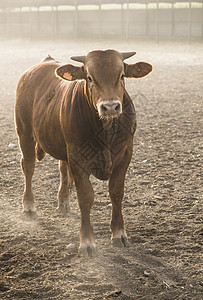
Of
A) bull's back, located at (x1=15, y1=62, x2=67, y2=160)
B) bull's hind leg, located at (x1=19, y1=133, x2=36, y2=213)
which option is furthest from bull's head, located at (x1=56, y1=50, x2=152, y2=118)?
bull's hind leg, located at (x1=19, y1=133, x2=36, y2=213)

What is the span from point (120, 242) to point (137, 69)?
1.52 metres

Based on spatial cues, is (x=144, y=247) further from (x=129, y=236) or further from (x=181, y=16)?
(x=181, y=16)

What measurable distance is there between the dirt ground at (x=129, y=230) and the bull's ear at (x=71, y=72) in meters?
1.47

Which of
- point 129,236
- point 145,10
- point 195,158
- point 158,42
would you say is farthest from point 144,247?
point 145,10

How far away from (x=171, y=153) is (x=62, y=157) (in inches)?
111

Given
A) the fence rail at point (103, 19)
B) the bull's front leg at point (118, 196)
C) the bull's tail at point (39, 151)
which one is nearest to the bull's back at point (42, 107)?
the bull's tail at point (39, 151)

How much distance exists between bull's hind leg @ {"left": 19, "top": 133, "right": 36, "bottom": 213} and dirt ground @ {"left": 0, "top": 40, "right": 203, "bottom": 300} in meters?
0.13

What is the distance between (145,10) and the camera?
24.6 meters

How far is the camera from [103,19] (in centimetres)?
2602

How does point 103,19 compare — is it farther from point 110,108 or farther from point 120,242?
point 110,108

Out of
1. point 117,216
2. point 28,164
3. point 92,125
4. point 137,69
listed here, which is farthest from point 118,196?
point 28,164

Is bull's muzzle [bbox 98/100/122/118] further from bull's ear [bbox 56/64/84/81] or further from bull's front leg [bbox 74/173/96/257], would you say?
bull's front leg [bbox 74/173/96/257]

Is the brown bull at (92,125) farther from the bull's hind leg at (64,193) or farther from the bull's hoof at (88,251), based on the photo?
the bull's hind leg at (64,193)

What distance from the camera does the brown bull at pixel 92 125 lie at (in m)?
3.80
